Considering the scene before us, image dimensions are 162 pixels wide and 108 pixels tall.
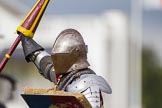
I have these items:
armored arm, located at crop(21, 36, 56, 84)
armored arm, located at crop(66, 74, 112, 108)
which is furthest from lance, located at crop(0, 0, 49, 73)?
armored arm, located at crop(66, 74, 112, 108)

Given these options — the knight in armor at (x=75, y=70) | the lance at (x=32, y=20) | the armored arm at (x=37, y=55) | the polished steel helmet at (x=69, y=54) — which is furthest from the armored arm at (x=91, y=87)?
the lance at (x=32, y=20)

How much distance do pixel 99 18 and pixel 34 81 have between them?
117cm

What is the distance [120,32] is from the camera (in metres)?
9.45

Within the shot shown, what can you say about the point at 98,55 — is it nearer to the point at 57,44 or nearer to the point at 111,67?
the point at 111,67

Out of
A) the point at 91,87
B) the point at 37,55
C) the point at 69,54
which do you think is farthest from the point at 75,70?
the point at 37,55

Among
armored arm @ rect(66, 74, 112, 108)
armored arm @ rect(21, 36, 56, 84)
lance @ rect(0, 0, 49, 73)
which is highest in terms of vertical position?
lance @ rect(0, 0, 49, 73)

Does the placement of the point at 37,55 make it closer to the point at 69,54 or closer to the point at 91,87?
the point at 69,54

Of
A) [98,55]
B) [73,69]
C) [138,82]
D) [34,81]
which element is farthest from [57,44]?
[138,82]

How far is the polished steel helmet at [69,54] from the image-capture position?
3.75 meters

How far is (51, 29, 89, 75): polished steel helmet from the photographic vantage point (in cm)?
375

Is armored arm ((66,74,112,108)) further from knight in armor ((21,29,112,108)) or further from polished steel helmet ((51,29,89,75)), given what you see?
polished steel helmet ((51,29,89,75))

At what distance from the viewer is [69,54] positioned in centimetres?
376

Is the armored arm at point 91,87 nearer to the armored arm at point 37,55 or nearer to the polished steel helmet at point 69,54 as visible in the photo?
the polished steel helmet at point 69,54

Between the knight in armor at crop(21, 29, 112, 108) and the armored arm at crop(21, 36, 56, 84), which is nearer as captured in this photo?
the knight in armor at crop(21, 29, 112, 108)
